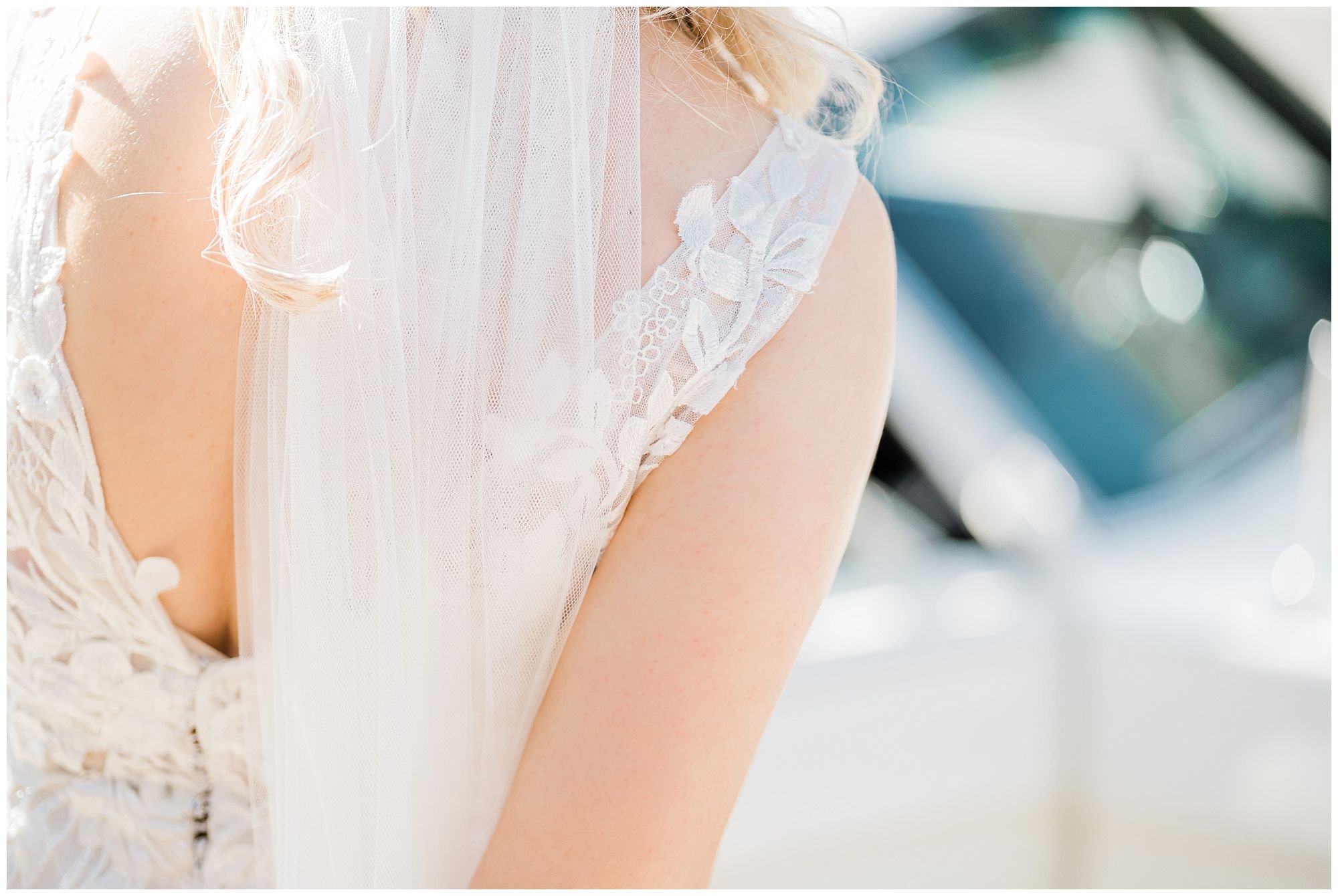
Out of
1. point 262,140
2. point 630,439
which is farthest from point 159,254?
point 630,439

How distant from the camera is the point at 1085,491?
263cm

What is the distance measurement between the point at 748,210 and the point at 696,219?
0.06m

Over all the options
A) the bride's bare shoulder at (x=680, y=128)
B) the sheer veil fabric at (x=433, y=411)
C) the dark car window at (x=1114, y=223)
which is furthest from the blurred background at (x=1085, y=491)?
the sheer veil fabric at (x=433, y=411)

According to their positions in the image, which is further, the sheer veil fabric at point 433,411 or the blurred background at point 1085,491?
the blurred background at point 1085,491

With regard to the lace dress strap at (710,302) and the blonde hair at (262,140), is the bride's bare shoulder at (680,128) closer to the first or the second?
the lace dress strap at (710,302)

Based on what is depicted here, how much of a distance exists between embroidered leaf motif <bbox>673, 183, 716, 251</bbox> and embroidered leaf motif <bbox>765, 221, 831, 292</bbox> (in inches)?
2.4

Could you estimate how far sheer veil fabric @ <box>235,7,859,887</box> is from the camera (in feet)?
2.98

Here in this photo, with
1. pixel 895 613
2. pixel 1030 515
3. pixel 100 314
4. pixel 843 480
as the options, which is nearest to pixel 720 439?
pixel 843 480

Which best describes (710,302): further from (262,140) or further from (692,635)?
(262,140)

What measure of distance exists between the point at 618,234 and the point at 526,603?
343mm

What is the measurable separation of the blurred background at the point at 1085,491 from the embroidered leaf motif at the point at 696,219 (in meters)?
1.49

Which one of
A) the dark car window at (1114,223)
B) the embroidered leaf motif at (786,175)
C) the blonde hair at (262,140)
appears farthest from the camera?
the dark car window at (1114,223)

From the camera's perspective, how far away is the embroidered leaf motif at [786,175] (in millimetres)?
992

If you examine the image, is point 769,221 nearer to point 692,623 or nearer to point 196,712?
point 692,623
